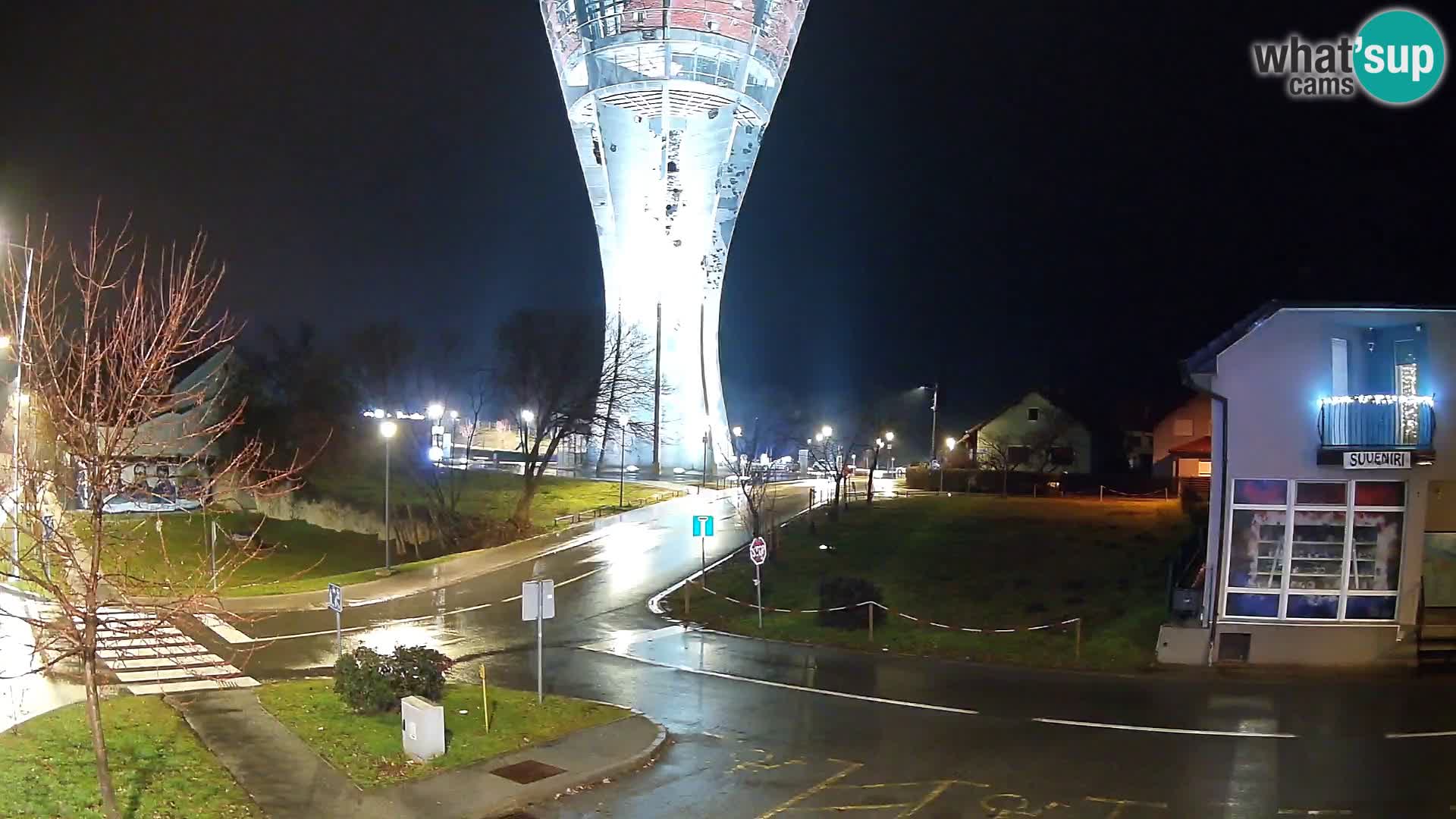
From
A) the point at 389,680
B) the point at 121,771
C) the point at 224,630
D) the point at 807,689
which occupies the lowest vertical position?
the point at 224,630

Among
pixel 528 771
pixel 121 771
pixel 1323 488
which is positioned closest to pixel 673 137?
pixel 1323 488

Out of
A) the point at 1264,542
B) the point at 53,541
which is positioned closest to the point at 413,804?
the point at 53,541

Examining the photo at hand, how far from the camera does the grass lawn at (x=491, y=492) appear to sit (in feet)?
161

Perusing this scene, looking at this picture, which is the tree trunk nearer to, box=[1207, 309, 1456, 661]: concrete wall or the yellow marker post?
the yellow marker post

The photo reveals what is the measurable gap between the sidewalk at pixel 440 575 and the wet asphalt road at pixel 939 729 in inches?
59.1

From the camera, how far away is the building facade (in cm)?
1922

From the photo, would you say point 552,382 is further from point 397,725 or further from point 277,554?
point 397,725

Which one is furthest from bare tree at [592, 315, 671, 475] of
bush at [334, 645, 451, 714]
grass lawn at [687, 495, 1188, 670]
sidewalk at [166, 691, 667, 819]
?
sidewalk at [166, 691, 667, 819]

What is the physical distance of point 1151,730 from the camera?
589 inches

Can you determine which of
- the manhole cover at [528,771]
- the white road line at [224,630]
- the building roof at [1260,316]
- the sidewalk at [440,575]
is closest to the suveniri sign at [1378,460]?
the building roof at [1260,316]

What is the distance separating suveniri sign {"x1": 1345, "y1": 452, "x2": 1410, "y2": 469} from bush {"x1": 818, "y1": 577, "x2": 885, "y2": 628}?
31.4 ft

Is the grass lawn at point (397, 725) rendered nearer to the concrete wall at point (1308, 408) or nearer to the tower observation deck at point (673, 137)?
the concrete wall at point (1308, 408)

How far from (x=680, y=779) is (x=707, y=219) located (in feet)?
169

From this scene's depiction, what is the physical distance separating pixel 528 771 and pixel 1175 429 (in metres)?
56.1
